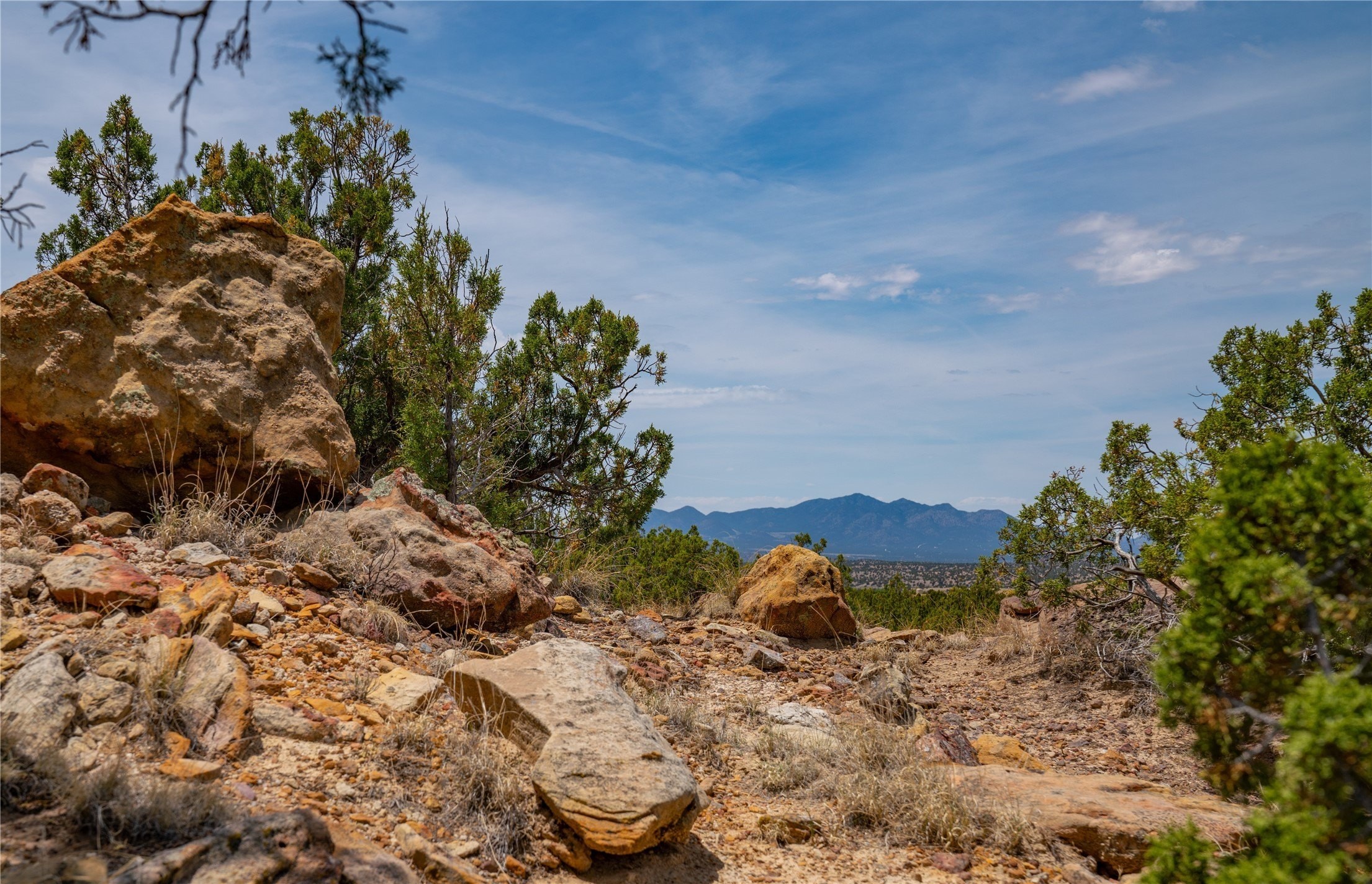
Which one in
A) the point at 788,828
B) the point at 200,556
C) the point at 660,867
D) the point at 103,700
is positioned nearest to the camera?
the point at 103,700

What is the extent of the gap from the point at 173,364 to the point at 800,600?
768cm

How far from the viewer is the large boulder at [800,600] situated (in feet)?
36.2

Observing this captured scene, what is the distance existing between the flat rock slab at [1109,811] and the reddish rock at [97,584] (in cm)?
530

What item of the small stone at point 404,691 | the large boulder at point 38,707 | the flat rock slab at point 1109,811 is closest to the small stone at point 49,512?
the large boulder at point 38,707

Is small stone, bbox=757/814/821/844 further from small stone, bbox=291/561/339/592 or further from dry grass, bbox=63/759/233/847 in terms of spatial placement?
small stone, bbox=291/561/339/592

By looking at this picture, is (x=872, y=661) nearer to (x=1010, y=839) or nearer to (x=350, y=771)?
(x=1010, y=839)

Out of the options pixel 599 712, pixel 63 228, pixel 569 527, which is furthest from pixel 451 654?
pixel 63 228

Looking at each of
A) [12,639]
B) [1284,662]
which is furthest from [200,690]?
[1284,662]

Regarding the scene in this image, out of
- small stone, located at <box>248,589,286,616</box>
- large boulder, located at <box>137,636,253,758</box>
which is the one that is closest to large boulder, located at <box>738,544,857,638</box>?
small stone, located at <box>248,589,286,616</box>

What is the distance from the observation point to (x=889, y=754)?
5875mm

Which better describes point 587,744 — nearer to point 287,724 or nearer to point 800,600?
point 287,724

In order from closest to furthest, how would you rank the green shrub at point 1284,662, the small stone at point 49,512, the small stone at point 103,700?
the green shrub at point 1284,662 → the small stone at point 103,700 → the small stone at point 49,512

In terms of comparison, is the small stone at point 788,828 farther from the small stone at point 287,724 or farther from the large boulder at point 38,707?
the large boulder at point 38,707

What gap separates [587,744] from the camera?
14.5ft
